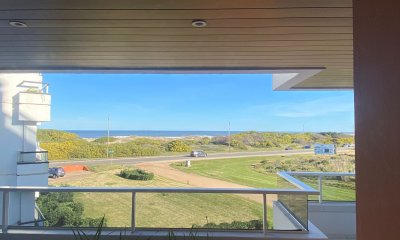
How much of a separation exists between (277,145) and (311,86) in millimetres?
4999

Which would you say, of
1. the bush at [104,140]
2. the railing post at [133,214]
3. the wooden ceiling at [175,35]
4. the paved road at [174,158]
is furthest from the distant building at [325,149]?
the bush at [104,140]

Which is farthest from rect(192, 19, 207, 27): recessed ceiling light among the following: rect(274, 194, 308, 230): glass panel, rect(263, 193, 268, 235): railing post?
rect(274, 194, 308, 230): glass panel

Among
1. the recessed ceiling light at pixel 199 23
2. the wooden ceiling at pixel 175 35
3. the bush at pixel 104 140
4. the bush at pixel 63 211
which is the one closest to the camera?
the wooden ceiling at pixel 175 35

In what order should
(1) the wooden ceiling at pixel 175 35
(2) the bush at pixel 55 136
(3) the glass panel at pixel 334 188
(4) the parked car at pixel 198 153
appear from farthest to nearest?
(2) the bush at pixel 55 136 → (4) the parked car at pixel 198 153 → (3) the glass panel at pixel 334 188 → (1) the wooden ceiling at pixel 175 35

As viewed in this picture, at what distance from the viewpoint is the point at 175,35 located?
2699mm

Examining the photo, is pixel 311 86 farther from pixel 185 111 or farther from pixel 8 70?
pixel 185 111

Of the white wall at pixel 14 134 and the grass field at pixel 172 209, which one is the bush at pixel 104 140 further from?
the grass field at pixel 172 209

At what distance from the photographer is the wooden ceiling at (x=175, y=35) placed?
2105 millimetres

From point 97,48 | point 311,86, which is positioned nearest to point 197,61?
point 97,48

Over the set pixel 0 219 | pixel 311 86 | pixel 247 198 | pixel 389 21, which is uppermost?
pixel 311 86

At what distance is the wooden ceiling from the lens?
6.91 ft

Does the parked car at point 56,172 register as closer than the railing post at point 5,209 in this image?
No

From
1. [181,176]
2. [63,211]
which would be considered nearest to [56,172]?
[181,176]

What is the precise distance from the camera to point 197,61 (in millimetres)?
3656
